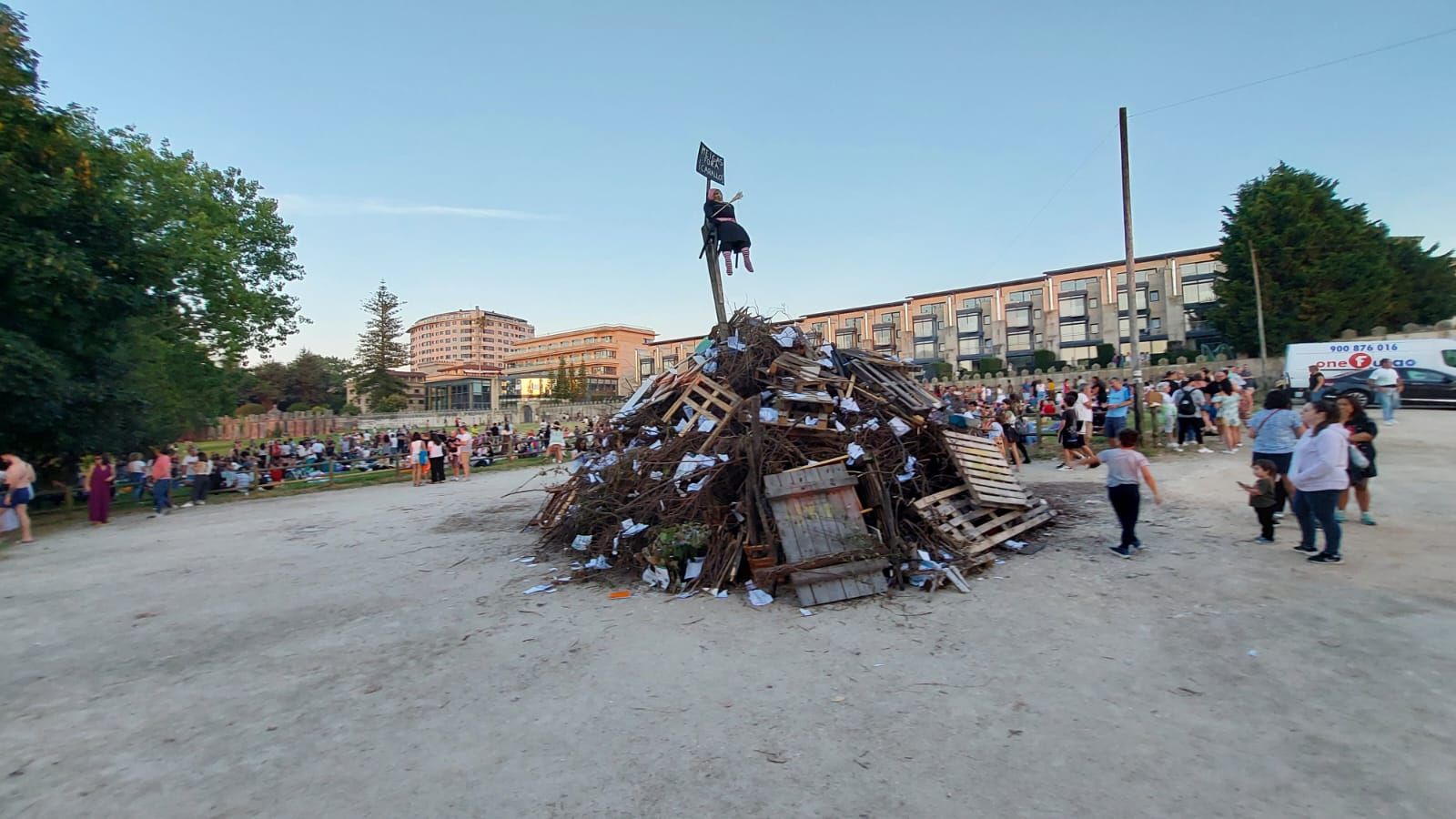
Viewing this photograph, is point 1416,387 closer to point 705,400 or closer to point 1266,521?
point 1266,521

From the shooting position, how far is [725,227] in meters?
8.56

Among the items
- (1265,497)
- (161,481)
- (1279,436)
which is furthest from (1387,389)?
(161,481)

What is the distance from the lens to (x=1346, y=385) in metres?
20.2

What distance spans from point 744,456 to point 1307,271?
144 ft

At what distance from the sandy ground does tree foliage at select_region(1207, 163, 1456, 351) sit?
3824cm

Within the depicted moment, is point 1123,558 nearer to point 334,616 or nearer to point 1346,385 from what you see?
point 334,616

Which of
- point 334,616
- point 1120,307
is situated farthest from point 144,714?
point 1120,307

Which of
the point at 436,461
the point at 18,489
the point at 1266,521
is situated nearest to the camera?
the point at 1266,521

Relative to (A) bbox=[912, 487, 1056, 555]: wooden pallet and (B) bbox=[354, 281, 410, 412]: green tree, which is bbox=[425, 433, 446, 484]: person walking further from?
(B) bbox=[354, 281, 410, 412]: green tree

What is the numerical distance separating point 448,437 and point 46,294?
12.5 m

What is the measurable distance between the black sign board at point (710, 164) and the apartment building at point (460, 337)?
15468 cm

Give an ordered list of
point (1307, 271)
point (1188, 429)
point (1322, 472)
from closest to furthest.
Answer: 1. point (1322, 472)
2. point (1188, 429)
3. point (1307, 271)

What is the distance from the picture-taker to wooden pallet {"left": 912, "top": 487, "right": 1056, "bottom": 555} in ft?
24.8

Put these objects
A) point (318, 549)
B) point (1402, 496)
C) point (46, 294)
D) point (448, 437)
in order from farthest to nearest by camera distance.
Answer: point (448, 437) < point (46, 294) < point (318, 549) < point (1402, 496)
